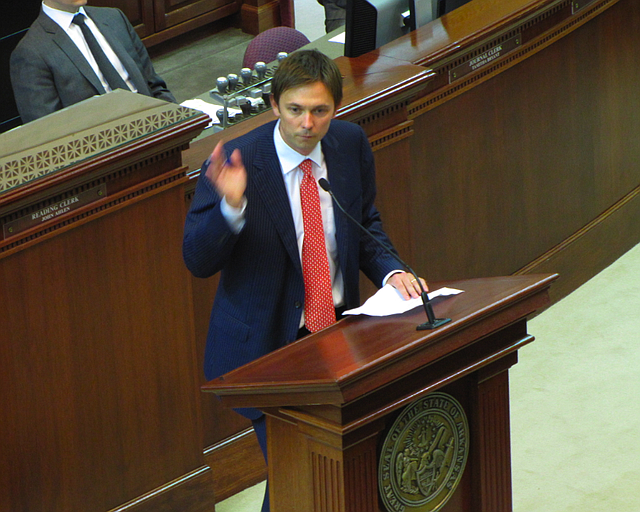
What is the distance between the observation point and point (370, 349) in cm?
200

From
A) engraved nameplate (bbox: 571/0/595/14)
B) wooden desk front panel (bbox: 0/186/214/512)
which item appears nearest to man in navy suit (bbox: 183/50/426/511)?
wooden desk front panel (bbox: 0/186/214/512)

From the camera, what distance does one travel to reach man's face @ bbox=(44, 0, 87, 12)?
3961 millimetres

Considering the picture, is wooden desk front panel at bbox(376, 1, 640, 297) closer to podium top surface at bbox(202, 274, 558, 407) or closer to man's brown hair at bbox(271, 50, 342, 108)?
man's brown hair at bbox(271, 50, 342, 108)

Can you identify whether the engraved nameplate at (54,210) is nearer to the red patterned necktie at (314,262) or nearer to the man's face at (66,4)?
the red patterned necktie at (314,262)

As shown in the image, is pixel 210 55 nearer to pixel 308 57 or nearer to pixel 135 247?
pixel 135 247

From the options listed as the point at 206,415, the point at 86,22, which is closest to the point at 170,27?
the point at 86,22

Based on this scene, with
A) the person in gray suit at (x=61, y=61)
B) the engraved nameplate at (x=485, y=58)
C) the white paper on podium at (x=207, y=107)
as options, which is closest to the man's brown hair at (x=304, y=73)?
the white paper on podium at (x=207, y=107)

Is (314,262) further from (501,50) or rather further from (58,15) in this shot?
(58,15)

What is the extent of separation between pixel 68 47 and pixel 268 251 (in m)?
1.84

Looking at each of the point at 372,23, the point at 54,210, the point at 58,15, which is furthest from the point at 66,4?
the point at 54,210

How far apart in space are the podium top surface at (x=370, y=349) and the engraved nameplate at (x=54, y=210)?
33.1 inches

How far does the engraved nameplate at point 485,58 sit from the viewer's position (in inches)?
152

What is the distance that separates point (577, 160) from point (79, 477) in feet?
8.28

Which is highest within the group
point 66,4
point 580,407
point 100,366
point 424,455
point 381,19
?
point 66,4
